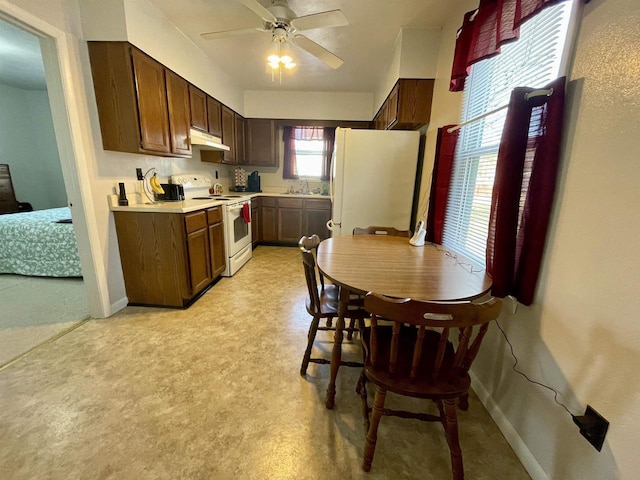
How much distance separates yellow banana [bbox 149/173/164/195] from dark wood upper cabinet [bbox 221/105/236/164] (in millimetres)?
1328

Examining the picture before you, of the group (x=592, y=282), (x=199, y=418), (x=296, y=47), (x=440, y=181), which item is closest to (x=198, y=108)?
(x=296, y=47)

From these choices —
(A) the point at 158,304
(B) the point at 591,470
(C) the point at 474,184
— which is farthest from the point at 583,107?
(A) the point at 158,304

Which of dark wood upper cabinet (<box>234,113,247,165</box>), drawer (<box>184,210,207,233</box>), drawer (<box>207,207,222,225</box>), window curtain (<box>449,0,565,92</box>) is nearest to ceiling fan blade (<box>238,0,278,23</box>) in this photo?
window curtain (<box>449,0,565,92</box>)

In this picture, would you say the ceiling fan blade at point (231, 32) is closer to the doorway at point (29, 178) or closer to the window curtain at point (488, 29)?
the doorway at point (29, 178)

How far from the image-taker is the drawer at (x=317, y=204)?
433 cm

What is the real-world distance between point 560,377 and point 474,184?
120 cm

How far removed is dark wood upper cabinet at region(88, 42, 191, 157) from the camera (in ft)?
6.57

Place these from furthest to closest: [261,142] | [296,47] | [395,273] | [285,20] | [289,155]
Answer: [289,155], [261,142], [296,47], [285,20], [395,273]

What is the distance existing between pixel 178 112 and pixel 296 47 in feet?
4.54

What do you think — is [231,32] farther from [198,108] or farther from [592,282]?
[592,282]

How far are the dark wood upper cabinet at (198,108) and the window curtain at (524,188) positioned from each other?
294cm

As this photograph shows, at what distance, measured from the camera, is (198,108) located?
3.02m

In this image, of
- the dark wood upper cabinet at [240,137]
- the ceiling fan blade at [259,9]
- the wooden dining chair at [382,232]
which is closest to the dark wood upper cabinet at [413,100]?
the wooden dining chair at [382,232]

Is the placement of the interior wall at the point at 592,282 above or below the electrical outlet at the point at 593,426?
above
